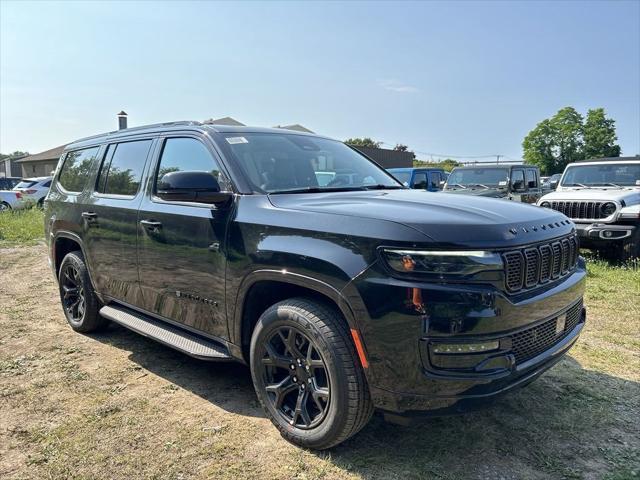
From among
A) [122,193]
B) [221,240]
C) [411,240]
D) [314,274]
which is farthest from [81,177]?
[411,240]

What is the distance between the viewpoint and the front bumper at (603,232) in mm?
7551

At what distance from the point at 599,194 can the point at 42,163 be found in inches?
2226

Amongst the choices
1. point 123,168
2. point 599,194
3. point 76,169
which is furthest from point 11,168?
point 599,194

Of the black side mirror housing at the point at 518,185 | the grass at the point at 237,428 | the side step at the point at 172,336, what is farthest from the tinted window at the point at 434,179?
the side step at the point at 172,336

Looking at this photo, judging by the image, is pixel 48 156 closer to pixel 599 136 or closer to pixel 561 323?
pixel 561 323

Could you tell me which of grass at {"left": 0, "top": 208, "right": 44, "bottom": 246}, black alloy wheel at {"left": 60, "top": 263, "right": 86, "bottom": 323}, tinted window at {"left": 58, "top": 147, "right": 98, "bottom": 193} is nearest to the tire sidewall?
black alloy wheel at {"left": 60, "top": 263, "right": 86, "bottom": 323}

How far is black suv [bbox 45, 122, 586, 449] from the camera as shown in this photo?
2242 mm

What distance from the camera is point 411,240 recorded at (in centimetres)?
226

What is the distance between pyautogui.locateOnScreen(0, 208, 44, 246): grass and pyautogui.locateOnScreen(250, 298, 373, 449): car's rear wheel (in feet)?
34.6

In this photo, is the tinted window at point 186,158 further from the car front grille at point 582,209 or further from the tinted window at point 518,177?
the tinted window at point 518,177

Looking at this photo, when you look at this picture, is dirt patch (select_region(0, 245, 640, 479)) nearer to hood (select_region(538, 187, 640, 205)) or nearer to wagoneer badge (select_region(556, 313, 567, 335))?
wagoneer badge (select_region(556, 313, 567, 335))

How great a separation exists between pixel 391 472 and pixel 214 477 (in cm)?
94

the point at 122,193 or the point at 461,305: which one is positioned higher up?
the point at 122,193

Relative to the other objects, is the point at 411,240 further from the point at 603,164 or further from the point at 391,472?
the point at 603,164
